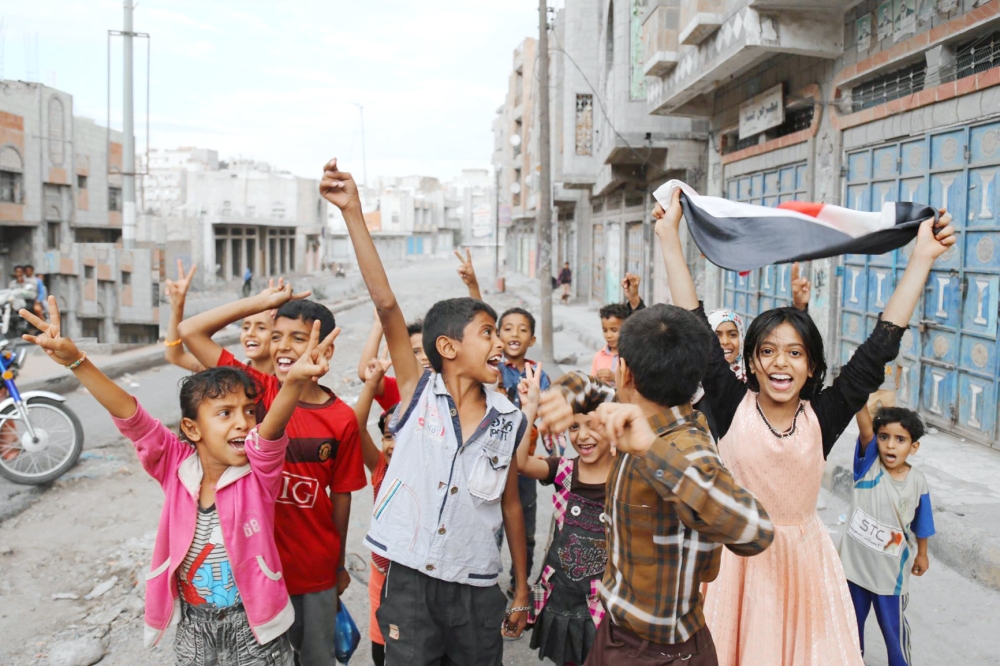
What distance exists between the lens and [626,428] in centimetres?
167

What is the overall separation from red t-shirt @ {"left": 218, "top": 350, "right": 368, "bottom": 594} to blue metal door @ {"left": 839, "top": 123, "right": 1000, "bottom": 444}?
5364 mm

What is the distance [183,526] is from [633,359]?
58.3 inches

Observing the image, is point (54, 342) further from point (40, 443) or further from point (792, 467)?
point (40, 443)

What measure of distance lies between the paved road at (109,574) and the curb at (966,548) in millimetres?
62

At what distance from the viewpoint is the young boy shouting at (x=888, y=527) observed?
10.3 feet

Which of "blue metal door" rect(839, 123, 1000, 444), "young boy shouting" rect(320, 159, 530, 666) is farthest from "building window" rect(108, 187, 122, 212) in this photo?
"young boy shouting" rect(320, 159, 530, 666)

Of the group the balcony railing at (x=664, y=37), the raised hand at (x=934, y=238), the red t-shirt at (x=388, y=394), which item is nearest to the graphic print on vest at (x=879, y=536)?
the raised hand at (x=934, y=238)

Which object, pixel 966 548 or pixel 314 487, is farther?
pixel 966 548

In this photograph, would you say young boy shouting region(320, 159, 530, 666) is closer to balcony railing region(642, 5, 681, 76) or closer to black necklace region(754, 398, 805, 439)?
black necklace region(754, 398, 805, 439)

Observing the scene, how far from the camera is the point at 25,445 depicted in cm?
595

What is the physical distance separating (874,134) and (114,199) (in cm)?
2292

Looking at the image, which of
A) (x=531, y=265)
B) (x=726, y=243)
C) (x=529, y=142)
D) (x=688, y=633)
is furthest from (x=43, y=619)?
(x=531, y=265)

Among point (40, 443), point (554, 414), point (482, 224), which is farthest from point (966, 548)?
point (482, 224)

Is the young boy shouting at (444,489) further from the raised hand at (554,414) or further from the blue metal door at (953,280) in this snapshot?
the blue metal door at (953,280)
